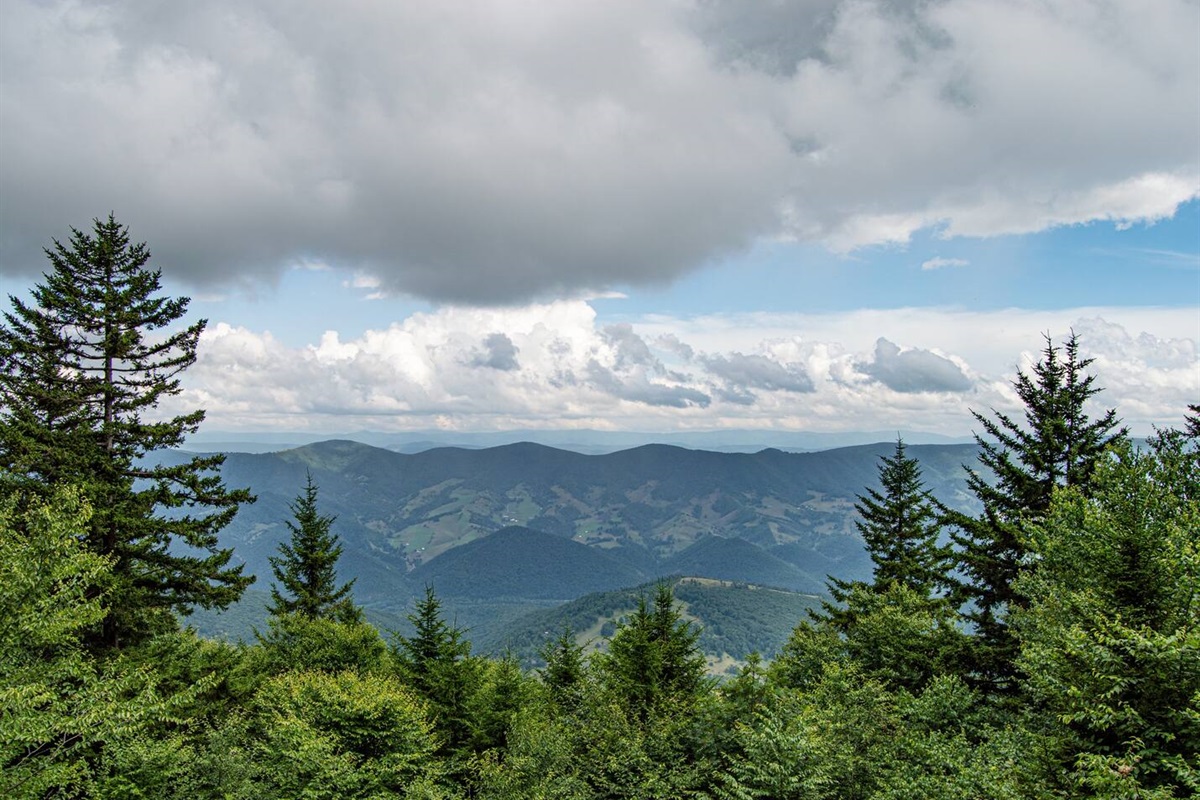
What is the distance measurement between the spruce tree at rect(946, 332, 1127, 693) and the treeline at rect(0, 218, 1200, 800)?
0.10m

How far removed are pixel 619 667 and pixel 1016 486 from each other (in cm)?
2158

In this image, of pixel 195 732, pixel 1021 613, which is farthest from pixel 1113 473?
pixel 195 732

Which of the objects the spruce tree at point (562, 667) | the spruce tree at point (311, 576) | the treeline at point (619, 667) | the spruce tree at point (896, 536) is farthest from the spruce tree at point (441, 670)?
the spruce tree at point (896, 536)

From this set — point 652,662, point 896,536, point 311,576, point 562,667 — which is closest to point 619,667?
point 652,662

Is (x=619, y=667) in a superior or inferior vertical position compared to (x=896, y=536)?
inferior

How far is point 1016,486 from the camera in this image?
73.9 feet

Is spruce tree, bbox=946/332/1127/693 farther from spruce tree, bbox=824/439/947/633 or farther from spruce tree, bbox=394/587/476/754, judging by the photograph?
spruce tree, bbox=394/587/476/754

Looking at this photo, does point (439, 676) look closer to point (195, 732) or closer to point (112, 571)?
point (195, 732)

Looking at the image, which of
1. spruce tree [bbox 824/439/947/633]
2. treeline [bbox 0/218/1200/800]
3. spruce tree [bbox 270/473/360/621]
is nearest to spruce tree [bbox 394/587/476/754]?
treeline [bbox 0/218/1200/800]

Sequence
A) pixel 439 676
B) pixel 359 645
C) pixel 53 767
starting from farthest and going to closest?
pixel 359 645 → pixel 439 676 → pixel 53 767

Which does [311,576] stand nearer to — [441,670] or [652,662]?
[441,670]

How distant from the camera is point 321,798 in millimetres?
19281

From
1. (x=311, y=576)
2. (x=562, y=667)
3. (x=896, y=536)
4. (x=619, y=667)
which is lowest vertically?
(x=562, y=667)

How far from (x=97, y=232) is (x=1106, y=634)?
32187mm
